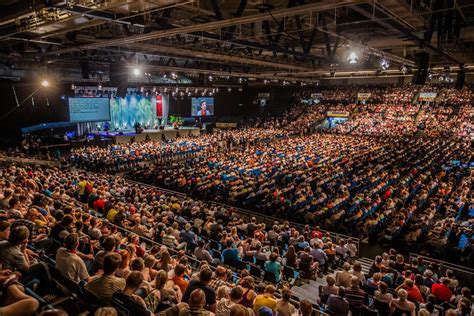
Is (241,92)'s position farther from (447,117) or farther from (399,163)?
(399,163)

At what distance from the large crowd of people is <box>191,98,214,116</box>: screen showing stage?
14.2 metres

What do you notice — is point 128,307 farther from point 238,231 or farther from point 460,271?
point 460,271

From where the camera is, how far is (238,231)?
9141mm

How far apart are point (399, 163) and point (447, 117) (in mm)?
18515

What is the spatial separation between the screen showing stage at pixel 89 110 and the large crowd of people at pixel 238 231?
727cm

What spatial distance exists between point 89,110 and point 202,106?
51.1 ft

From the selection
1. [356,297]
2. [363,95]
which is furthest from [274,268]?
[363,95]

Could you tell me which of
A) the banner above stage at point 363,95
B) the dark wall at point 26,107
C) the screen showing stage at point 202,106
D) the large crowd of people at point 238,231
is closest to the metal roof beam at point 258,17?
the large crowd of people at point 238,231

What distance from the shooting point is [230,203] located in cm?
1260

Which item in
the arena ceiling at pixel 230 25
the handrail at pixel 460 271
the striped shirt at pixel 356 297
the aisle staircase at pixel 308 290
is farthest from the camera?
the handrail at pixel 460 271

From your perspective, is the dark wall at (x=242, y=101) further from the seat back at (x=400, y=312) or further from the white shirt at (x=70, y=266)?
the white shirt at (x=70, y=266)

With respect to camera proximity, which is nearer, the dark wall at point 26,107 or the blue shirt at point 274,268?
the blue shirt at point 274,268

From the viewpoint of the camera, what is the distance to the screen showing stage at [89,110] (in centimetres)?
2548

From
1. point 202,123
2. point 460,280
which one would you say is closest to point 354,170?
point 460,280
